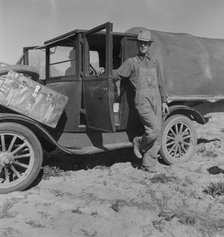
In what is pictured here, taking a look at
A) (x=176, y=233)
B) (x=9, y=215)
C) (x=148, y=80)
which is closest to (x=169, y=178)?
(x=148, y=80)

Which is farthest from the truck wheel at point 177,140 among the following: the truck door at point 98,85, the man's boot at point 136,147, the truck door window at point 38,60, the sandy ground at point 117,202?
the truck door window at point 38,60

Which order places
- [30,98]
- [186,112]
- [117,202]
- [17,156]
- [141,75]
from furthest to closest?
[186,112]
[141,75]
[30,98]
[17,156]
[117,202]

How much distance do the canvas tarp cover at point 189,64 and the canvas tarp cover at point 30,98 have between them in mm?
1878

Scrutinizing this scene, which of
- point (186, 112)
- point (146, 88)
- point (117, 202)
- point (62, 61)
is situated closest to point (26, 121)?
point (117, 202)

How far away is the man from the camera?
5.58m

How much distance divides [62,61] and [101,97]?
109 centimetres

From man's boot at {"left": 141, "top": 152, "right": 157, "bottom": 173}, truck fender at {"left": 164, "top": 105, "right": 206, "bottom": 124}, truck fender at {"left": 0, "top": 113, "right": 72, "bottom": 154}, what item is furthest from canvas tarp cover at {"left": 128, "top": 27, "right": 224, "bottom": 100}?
truck fender at {"left": 0, "top": 113, "right": 72, "bottom": 154}

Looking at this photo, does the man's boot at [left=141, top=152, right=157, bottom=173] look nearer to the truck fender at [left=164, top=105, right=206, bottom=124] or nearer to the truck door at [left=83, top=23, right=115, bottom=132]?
the truck fender at [left=164, top=105, right=206, bottom=124]

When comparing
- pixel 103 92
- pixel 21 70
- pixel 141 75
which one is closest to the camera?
pixel 21 70

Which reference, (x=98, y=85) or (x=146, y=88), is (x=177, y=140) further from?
(x=98, y=85)

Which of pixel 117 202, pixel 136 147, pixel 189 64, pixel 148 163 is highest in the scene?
pixel 189 64

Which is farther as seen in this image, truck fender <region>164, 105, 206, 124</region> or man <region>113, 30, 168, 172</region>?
truck fender <region>164, 105, 206, 124</region>

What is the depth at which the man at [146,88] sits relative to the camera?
220 inches

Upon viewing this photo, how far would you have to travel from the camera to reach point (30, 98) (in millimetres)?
4922
